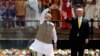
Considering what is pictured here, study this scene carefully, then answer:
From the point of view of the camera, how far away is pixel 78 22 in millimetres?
18625

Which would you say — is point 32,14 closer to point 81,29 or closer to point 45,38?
point 45,38

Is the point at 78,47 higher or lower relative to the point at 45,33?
lower

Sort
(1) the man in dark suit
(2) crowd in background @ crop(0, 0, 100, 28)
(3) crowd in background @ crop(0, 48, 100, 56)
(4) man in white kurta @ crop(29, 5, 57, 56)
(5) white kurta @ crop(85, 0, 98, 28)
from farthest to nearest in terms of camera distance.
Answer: (5) white kurta @ crop(85, 0, 98, 28)
(2) crowd in background @ crop(0, 0, 100, 28)
(3) crowd in background @ crop(0, 48, 100, 56)
(4) man in white kurta @ crop(29, 5, 57, 56)
(1) the man in dark suit

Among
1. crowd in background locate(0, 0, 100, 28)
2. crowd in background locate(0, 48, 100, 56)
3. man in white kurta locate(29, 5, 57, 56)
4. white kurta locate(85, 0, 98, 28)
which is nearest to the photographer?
man in white kurta locate(29, 5, 57, 56)

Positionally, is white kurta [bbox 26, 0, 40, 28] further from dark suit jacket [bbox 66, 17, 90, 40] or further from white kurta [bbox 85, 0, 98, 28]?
dark suit jacket [bbox 66, 17, 90, 40]

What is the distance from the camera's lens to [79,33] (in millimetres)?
18750

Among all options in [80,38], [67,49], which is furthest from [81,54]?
[67,49]

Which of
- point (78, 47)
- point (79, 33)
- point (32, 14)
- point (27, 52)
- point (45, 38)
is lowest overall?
point (27, 52)

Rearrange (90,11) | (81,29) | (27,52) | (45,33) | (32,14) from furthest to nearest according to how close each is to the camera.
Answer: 1. (32,14)
2. (90,11)
3. (27,52)
4. (45,33)
5. (81,29)

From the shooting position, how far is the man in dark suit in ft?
61.2

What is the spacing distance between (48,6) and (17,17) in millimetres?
1373

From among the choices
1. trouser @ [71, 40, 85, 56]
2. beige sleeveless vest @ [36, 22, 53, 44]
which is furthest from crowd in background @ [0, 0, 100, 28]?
trouser @ [71, 40, 85, 56]

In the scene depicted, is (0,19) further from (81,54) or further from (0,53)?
(81,54)

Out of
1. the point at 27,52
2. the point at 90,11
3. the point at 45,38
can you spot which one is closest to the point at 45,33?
the point at 45,38
